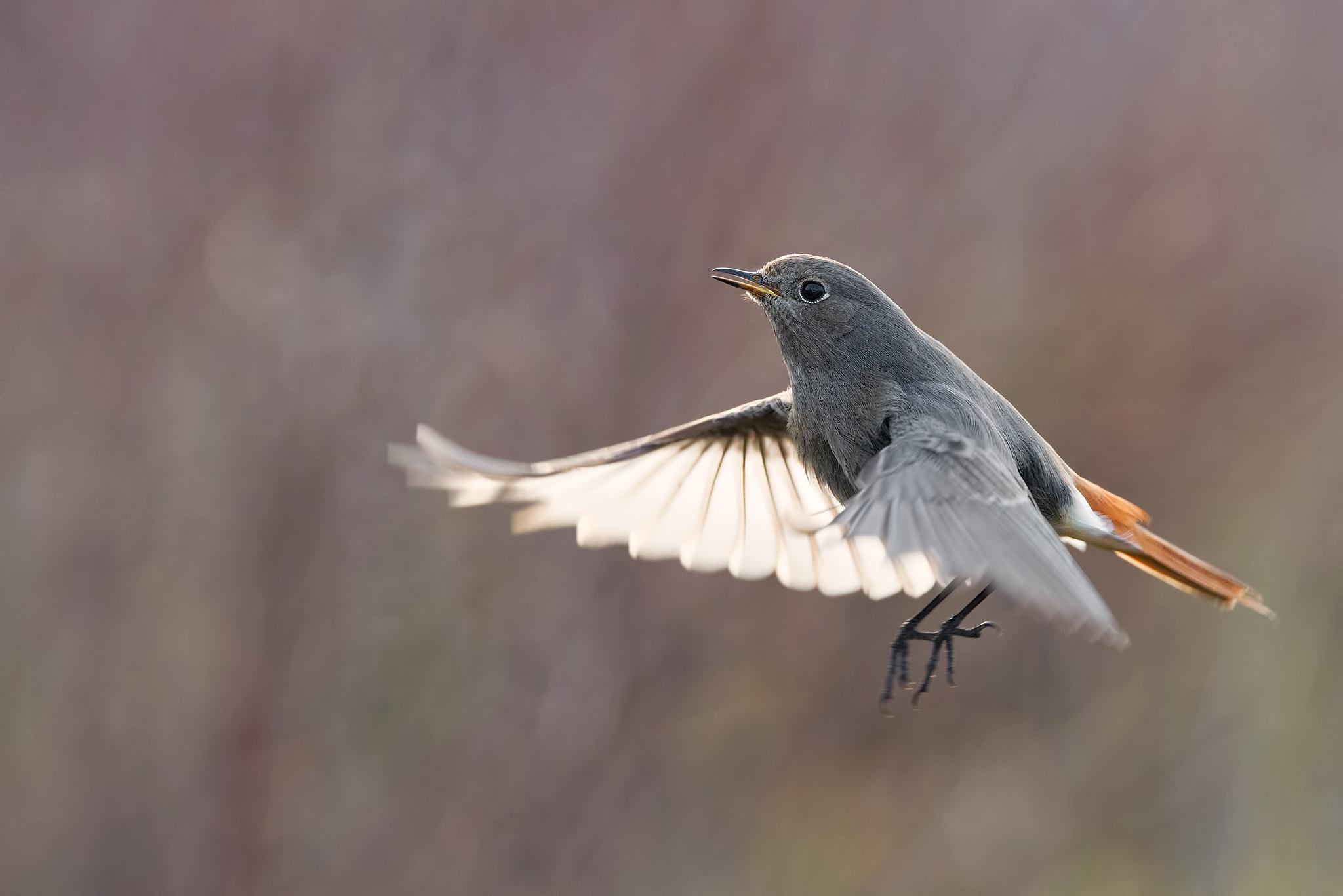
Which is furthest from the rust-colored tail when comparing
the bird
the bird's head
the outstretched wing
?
the bird's head

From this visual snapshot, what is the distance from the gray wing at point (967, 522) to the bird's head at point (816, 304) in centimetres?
31

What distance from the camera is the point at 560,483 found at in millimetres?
2699

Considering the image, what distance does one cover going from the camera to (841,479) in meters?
2.36

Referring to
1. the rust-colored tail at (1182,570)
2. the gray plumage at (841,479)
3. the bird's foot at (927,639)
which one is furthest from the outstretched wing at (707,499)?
the rust-colored tail at (1182,570)

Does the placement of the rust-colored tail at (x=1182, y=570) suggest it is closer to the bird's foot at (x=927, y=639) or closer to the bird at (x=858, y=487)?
the bird at (x=858, y=487)

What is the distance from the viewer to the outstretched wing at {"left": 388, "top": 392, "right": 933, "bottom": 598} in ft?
8.50

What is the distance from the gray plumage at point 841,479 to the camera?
1742 millimetres

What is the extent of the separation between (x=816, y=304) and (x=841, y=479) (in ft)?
1.19

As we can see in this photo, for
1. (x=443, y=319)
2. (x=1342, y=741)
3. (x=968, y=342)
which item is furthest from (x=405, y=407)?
(x=1342, y=741)

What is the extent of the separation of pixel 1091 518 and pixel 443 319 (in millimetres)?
3737

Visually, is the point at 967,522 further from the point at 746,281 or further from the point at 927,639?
the point at 746,281

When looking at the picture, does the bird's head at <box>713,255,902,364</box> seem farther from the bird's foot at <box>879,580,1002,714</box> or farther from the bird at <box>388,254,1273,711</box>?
the bird's foot at <box>879,580,1002,714</box>

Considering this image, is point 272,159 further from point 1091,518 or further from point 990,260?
point 1091,518

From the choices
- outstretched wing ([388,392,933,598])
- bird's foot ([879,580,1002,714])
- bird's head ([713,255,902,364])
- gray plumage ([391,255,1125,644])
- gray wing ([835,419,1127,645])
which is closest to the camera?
gray wing ([835,419,1127,645])
